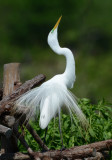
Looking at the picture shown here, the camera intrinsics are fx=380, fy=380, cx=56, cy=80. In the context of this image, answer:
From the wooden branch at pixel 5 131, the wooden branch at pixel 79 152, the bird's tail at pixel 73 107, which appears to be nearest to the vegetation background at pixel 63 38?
the bird's tail at pixel 73 107

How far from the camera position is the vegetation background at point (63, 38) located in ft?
38.8

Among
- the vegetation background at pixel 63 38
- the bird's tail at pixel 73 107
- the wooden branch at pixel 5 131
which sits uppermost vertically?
the vegetation background at pixel 63 38

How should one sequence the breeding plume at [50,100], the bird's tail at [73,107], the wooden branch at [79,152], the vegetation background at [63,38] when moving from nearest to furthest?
the wooden branch at [79,152], the breeding plume at [50,100], the bird's tail at [73,107], the vegetation background at [63,38]

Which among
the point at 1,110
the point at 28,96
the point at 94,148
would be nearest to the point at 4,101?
the point at 1,110

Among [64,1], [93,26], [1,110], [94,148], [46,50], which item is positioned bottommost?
[94,148]

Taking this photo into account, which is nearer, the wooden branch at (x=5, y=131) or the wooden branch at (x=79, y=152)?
the wooden branch at (x=5, y=131)

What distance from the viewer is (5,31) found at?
13.9 meters

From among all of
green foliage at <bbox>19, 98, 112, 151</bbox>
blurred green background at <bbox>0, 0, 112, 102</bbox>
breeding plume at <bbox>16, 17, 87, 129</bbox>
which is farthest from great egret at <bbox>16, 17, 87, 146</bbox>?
blurred green background at <bbox>0, 0, 112, 102</bbox>

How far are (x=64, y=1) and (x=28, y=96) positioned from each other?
13163 mm

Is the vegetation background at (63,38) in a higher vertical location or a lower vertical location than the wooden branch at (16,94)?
higher

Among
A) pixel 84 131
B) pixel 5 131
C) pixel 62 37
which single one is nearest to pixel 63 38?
pixel 62 37

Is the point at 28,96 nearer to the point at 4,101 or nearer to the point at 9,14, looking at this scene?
the point at 4,101

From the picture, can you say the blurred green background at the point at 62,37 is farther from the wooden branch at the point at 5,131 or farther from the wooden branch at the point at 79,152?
the wooden branch at the point at 5,131

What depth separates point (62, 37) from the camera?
1340 centimetres
